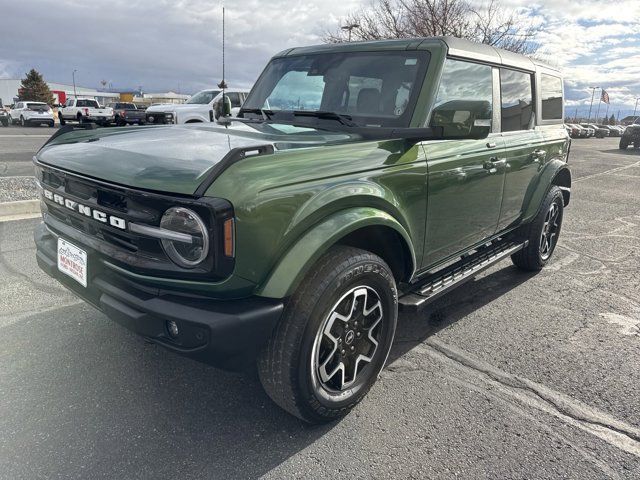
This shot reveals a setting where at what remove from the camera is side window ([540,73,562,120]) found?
14.5 ft

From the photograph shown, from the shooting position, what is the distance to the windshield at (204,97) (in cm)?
1558

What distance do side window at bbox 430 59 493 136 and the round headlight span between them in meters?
1.47

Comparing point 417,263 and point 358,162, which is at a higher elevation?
point 358,162

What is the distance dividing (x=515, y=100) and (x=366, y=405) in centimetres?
281

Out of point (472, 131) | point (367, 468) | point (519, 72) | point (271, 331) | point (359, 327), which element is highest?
point (519, 72)

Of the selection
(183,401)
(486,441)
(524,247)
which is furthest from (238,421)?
(524,247)

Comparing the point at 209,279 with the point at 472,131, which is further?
the point at 472,131

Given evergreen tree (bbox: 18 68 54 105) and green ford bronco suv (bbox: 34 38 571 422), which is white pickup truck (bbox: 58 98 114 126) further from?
evergreen tree (bbox: 18 68 54 105)

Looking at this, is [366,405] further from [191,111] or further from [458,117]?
[191,111]

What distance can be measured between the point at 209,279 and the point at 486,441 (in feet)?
5.09

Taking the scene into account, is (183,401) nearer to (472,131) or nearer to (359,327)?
(359,327)

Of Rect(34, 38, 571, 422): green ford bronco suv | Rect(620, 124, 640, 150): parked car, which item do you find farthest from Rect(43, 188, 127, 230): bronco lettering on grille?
Rect(620, 124, 640, 150): parked car

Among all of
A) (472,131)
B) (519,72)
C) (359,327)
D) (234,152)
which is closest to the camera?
(234,152)

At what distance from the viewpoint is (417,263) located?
9.42 ft
